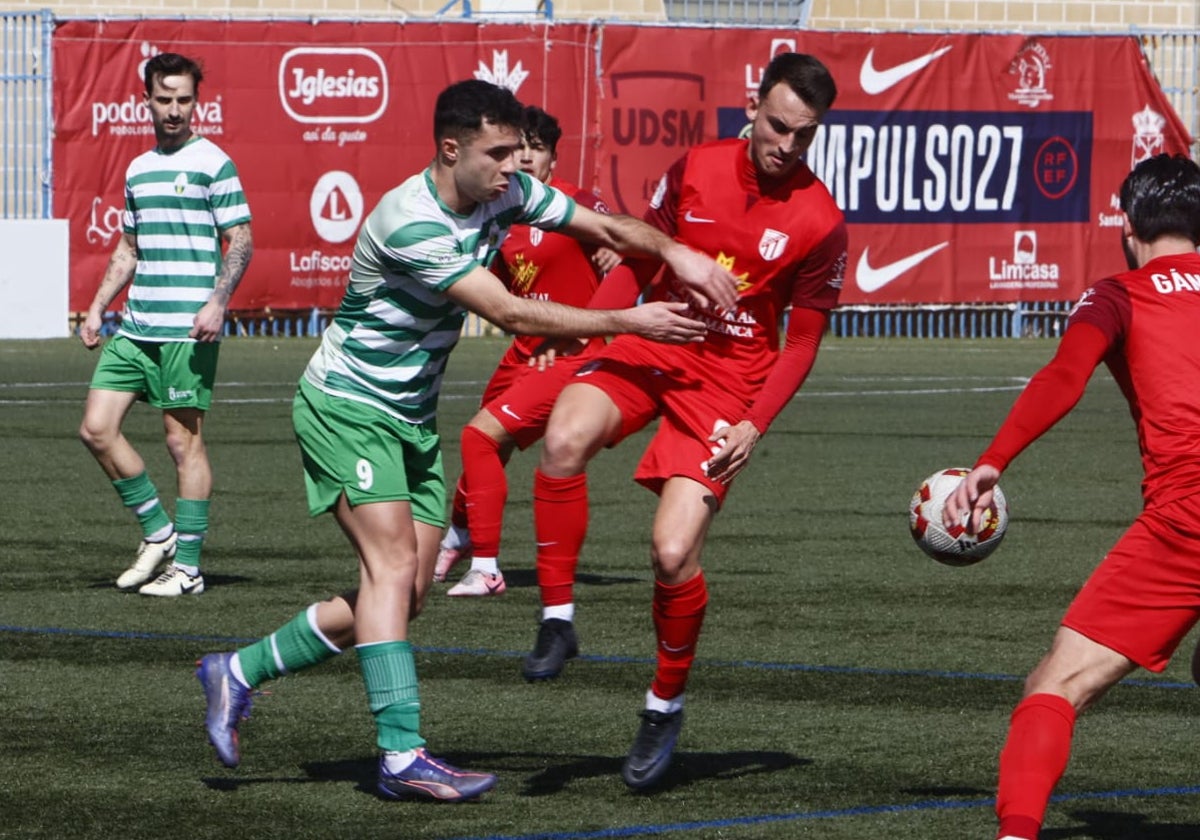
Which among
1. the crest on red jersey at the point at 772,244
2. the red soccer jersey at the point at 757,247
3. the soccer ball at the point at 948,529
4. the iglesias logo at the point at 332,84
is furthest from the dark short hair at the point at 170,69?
the iglesias logo at the point at 332,84

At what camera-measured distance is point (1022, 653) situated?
8938mm

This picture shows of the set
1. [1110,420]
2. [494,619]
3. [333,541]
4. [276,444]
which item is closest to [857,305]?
[1110,420]

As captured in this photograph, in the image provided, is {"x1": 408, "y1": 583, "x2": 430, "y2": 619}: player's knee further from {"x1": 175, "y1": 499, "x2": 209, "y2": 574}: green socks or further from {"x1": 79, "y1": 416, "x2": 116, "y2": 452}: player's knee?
{"x1": 79, "y1": 416, "x2": 116, "y2": 452}: player's knee

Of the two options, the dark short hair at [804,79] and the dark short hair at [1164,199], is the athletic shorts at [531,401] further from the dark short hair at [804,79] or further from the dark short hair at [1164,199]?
the dark short hair at [1164,199]

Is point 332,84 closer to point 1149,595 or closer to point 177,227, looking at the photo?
point 177,227

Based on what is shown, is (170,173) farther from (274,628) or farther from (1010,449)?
(1010,449)

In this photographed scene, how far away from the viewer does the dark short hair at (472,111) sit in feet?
21.3

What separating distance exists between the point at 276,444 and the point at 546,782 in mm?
9880

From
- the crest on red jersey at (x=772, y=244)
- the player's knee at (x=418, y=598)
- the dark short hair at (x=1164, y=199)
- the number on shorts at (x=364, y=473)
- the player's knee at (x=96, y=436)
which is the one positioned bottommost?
the player's knee at (x=96, y=436)

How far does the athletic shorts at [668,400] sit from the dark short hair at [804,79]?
0.89 meters

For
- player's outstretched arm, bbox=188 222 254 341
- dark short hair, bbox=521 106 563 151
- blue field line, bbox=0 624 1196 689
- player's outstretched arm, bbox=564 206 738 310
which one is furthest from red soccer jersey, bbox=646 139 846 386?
player's outstretched arm, bbox=188 222 254 341

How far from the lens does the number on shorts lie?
6.57m

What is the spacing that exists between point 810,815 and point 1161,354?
1.60m

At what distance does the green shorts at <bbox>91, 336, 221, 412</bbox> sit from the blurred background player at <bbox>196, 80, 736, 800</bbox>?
3719 millimetres
